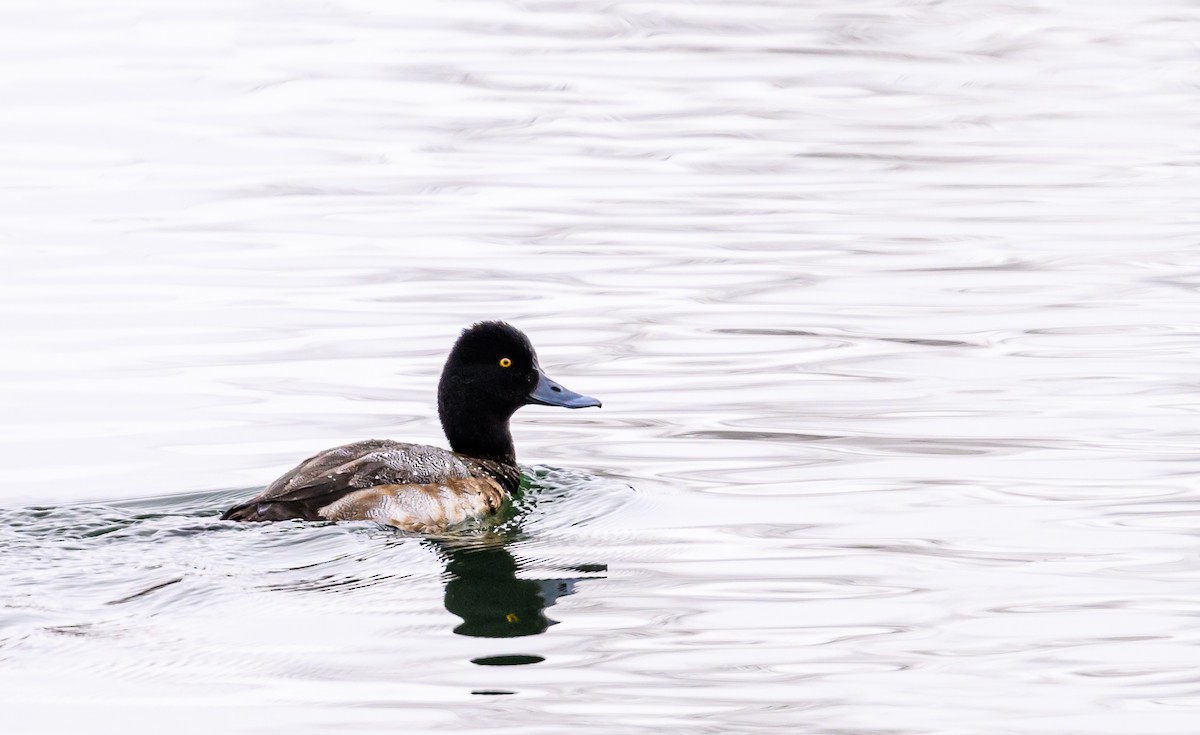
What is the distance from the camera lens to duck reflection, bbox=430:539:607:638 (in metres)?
7.66

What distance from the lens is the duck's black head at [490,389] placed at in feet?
33.7

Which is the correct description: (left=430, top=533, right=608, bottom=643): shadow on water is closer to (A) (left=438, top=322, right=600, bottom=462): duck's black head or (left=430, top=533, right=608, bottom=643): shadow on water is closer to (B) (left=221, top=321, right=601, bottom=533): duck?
(B) (left=221, top=321, right=601, bottom=533): duck

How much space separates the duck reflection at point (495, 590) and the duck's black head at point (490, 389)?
124 cm

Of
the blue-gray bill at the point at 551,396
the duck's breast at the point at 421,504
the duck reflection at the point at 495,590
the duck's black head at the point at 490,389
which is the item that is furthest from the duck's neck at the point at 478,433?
the duck reflection at the point at 495,590

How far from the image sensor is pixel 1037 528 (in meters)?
9.13

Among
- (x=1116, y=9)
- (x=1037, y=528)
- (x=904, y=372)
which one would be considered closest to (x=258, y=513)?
(x=1037, y=528)

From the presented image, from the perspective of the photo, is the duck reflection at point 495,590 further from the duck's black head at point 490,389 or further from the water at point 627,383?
the duck's black head at point 490,389

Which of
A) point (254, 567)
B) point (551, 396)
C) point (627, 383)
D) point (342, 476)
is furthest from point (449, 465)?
point (627, 383)

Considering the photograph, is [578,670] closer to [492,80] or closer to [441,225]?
[441,225]

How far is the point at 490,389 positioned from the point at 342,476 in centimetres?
134

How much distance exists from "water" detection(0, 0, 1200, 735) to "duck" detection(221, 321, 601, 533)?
0.21 meters

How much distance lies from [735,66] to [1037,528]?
17.1 m

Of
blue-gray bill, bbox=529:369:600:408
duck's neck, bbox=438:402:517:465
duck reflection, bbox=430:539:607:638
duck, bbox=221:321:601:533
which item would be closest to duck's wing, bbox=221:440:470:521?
duck, bbox=221:321:601:533

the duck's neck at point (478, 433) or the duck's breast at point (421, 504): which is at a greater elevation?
the duck's neck at point (478, 433)
